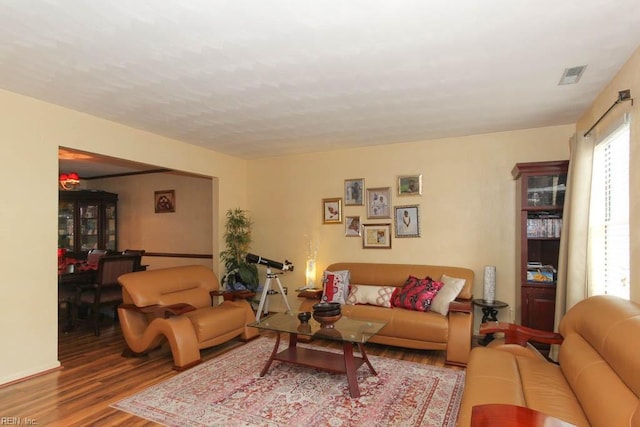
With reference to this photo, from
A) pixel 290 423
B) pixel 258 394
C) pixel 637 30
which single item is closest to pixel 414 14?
pixel 637 30

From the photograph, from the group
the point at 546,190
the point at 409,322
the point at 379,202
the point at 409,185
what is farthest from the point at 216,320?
the point at 546,190

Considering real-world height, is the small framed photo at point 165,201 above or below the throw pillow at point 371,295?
above

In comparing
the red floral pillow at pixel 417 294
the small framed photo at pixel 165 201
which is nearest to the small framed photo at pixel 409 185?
the red floral pillow at pixel 417 294

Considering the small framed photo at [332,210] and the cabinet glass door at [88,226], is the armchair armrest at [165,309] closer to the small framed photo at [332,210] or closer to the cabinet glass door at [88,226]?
the small framed photo at [332,210]

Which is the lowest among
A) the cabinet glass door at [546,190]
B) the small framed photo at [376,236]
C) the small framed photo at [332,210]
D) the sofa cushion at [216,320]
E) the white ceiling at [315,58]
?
the sofa cushion at [216,320]

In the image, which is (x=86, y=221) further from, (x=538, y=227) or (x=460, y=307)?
(x=538, y=227)

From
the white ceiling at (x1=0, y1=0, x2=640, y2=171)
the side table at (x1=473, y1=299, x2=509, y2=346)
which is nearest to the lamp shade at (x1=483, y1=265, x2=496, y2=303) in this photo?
the side table at (x1=473, y1=299, x2=509, y2=346)

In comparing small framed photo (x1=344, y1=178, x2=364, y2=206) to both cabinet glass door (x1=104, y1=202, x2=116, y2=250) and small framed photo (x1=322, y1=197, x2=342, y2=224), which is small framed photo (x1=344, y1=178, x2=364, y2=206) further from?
cabinet glass door (x1=104, y1=202, x2=116, y2=250)

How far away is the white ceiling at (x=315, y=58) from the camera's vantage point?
1.96 m

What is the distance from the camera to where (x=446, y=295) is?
12.8 ft

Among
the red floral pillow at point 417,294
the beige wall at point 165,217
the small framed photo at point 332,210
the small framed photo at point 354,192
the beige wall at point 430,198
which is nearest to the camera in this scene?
the red floral pillow at point 417,294

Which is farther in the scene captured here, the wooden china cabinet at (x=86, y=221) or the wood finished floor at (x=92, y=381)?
the wooden china cabinet at (x=86, y=221)

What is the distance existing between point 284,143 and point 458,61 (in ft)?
9.08

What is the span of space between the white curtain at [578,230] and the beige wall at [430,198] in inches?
36.6
